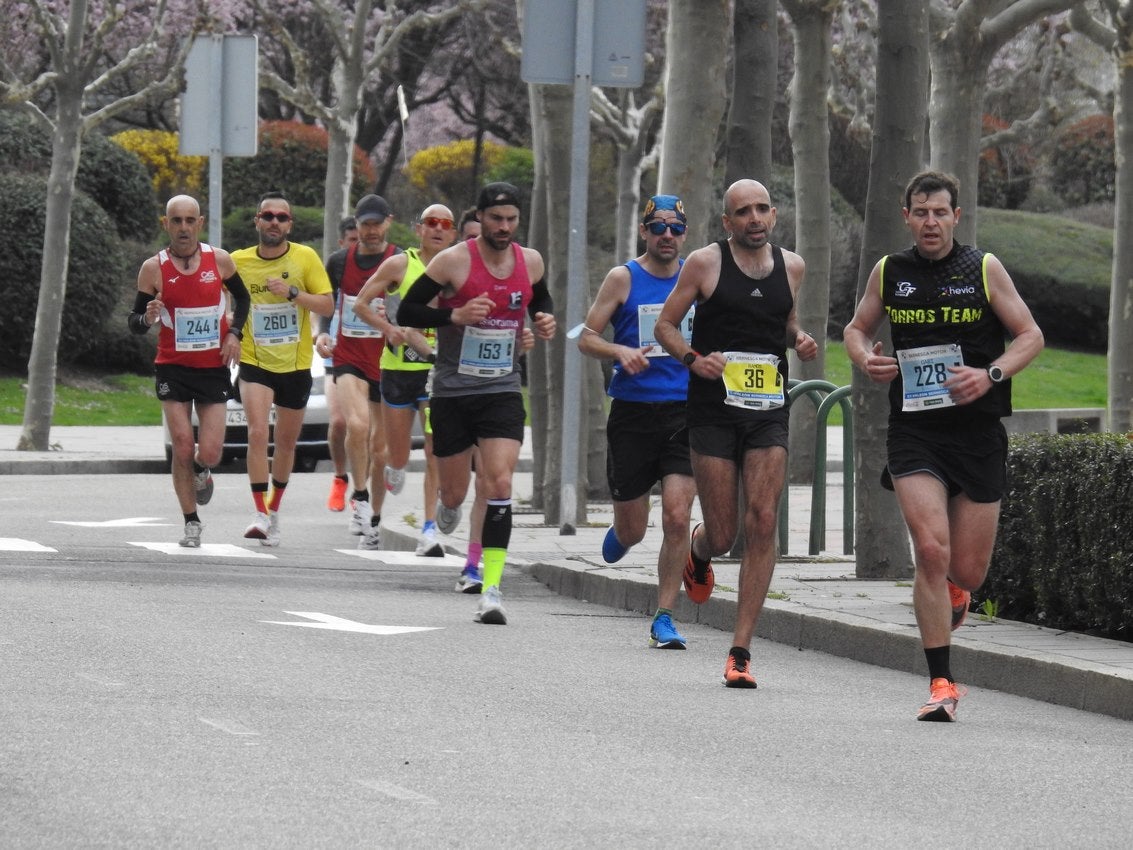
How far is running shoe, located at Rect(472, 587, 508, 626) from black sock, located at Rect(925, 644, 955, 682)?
9.59 feet

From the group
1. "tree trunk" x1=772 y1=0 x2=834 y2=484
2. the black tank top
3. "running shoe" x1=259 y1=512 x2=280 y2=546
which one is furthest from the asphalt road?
"tree trunk" x1=772 y1=0 x2=834 y2=484

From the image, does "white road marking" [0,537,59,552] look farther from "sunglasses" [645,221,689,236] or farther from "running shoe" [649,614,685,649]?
"sunglasses" [645,221,689,236]

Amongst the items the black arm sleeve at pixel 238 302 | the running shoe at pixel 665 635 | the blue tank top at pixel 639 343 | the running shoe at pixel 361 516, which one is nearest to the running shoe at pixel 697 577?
the running shoe at pixel 665 635

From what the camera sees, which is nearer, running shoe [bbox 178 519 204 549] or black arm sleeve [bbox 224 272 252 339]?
black arm sleeve [bbox 224 272 252 339]

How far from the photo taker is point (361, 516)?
15.2m

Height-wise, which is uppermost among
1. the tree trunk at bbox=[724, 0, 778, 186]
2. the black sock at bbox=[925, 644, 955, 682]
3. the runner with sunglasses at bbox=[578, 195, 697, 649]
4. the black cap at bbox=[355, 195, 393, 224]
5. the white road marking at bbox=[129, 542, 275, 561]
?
the tree trunk at bbox=[724, 0, 778, 186]

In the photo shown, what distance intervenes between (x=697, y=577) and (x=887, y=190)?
2.69 m

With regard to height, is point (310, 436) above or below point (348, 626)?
above

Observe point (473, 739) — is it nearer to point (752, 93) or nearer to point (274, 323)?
point (752, 93)

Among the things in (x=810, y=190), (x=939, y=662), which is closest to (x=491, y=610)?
(x=939, y=662)

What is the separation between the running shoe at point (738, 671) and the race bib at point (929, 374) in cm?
120

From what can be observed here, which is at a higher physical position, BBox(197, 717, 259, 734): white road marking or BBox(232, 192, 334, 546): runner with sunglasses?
BBox(232, 192, 334, 546): runner with sunglasses

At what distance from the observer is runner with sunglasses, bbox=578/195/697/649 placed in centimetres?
1005

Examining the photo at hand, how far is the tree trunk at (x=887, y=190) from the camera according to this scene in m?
11.8
